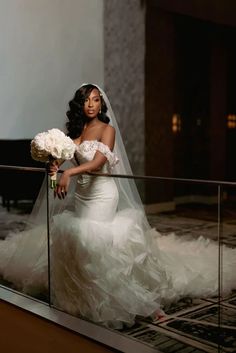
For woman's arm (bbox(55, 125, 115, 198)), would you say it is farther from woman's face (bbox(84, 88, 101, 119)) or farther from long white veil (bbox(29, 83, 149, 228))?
long white veil (bbox(29, 83, 149, 228))

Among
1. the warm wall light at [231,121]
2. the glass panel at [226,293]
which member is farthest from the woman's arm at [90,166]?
the warm wall light at [231,121]

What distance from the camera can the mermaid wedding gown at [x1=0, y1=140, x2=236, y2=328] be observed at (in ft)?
10.9

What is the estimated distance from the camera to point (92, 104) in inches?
139

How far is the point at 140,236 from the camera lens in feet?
11.8

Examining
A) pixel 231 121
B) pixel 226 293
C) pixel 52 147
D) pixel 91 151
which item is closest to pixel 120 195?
pixel 91 151

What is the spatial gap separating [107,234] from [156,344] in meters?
0.82

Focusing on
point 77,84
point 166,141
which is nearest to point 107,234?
point 77,84

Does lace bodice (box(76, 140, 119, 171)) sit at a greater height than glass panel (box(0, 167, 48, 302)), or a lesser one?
greater

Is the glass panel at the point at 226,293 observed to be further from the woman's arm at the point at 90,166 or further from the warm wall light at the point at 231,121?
the warm wall light at the point at 231,121

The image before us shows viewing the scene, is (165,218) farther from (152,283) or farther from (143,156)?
(152,283)

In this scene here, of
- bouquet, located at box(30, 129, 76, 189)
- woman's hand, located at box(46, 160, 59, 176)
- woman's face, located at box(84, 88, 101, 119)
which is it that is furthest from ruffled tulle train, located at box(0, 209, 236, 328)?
woman's face, located at box(84, 88, 101, 119)

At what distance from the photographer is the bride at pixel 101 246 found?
10.9 feet

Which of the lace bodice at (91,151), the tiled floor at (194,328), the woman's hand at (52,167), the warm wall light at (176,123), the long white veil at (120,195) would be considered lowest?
the tiled floor at (194,328)

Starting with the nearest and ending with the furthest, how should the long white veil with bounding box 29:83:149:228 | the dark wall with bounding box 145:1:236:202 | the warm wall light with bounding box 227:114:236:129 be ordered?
1. the long white veil with bounding box 29:83:149:228
2. the dark wall with bounding box 145:1:236:202
3. the warm wall light with bounding box 227:114:236:129
